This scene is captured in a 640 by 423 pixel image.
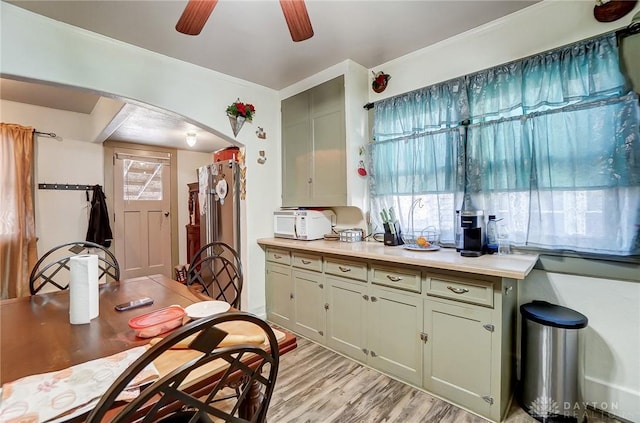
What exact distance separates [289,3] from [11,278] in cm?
421

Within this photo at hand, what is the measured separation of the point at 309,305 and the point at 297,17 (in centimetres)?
223

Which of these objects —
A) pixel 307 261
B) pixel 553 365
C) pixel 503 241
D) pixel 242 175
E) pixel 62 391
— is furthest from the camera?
pixel 242 175

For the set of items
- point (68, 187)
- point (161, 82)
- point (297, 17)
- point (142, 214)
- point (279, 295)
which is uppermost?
point (161, 82)

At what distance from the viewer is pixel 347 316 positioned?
239 centimetres

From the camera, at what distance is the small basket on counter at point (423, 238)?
89.3 inches

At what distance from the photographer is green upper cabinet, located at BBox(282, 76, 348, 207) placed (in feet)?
8.99

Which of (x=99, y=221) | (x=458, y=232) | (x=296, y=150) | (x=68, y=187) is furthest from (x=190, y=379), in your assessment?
(x=68, y=187)

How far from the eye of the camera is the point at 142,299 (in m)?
1.51

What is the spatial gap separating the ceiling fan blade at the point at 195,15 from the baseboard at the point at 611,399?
115 inches

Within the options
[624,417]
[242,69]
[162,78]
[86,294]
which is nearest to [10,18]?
[162,78]

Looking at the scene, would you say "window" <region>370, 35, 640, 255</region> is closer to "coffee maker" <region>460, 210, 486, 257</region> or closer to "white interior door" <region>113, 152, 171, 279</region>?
"coffee maker" <region>460, 210, 486, 257</region>

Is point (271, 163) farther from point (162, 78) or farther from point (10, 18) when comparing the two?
point (10, 18)

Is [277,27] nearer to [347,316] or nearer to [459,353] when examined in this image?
[347,316]

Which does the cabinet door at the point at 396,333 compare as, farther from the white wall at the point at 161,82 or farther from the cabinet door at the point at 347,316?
the white wall at the point at 161,82
